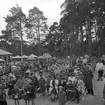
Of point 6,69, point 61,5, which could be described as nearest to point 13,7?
point 61,5

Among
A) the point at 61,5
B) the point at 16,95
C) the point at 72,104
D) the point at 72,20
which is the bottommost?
the point at 72,104

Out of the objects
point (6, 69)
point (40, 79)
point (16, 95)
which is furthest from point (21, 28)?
point (16, 95)

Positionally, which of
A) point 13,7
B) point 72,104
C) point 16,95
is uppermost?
point 13,7

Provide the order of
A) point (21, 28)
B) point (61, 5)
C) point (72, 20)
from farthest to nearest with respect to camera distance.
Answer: point (21, 28) → point (61, 5) → point (72, 20)

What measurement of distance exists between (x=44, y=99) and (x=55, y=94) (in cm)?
88

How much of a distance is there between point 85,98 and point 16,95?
406cm

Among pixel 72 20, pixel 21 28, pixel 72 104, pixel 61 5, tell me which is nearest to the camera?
pixel 72 104

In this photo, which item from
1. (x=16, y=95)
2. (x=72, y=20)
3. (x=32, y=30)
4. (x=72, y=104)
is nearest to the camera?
(x=16, y=95)

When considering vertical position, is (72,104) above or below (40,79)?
below

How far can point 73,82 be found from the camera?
1173 cm

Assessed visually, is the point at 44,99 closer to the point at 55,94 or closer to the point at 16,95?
the point at 55,94

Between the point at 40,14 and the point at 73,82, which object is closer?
the point at 73,82

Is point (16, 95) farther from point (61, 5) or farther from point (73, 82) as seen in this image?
point (61, 5)

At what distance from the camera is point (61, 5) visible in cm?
3192
